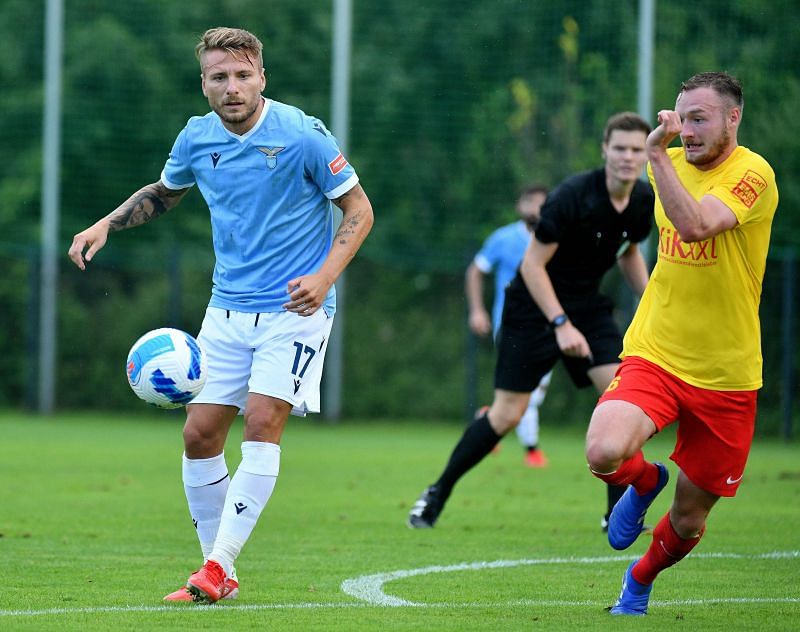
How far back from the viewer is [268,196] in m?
6.18

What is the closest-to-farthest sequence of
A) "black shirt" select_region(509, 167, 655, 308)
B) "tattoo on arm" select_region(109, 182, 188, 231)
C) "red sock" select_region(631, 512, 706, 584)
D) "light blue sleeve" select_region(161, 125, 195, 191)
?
"red sock" select_region(631, 512, 706, 584), "light blue sleeve" select_region(161, 125, 195, 191), "tattoo on arm" select_region(109, 182, 188, 231), "black shirt" select_region(509, 167, 655, 308)

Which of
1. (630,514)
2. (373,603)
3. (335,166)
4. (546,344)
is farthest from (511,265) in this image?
(373,603)

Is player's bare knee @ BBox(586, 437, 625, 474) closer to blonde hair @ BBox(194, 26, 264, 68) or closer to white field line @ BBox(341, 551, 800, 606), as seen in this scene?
white field line @ BBox(341, 551, 800, 606)

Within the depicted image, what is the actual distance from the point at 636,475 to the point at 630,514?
0.18 m

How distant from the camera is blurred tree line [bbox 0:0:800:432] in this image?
828 inches

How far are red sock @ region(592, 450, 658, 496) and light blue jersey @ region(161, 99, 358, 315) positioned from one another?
4.80 ft

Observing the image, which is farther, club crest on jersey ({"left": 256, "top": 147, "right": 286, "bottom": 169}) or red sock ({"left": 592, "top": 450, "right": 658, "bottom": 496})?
club crest on jersey ({"left": 256, "top": 147, "right": 286, "bottom": 169})

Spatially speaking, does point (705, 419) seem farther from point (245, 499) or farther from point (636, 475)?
point (245, 499)

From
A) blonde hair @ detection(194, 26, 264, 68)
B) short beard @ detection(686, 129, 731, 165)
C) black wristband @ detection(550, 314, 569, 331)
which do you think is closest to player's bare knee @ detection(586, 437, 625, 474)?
short beard @ detection(686, 129, 731, 165)

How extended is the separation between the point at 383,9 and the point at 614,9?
15.1 feet

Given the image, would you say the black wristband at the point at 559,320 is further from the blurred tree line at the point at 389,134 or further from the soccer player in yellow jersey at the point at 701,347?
the blurred tree line at the point at 389,134

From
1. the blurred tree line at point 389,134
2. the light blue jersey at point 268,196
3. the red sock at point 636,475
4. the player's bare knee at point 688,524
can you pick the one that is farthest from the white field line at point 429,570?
the blurred tree line at point 389,134

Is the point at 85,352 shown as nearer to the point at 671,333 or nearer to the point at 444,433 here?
the point at 444,433

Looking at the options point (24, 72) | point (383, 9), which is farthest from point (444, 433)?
point (24, 72)
